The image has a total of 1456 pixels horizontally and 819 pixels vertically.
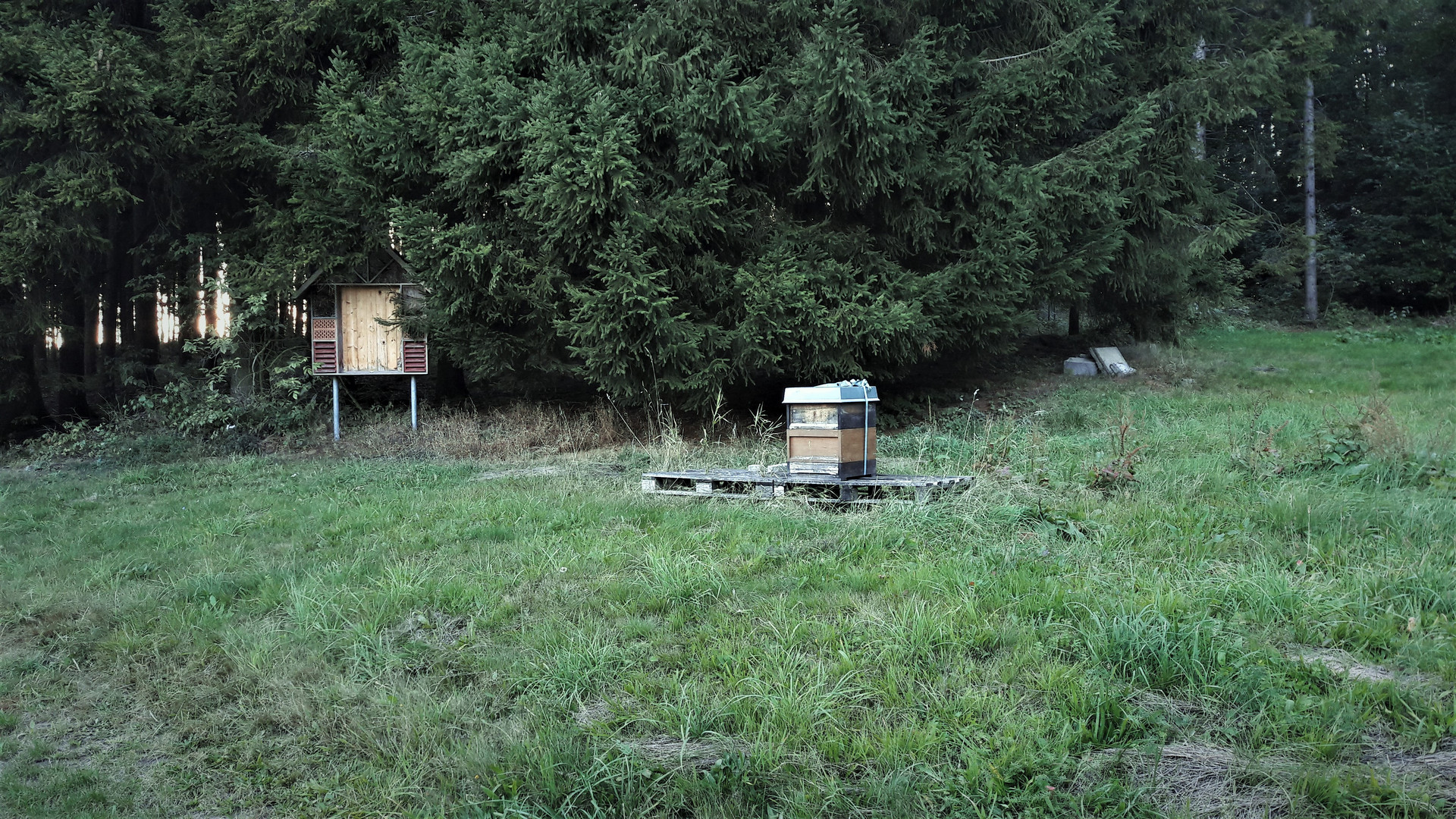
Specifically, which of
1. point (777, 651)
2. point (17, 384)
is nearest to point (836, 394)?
point (777, 651)

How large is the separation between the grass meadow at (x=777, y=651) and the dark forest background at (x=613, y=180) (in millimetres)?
4286

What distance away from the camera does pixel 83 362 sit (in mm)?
17109

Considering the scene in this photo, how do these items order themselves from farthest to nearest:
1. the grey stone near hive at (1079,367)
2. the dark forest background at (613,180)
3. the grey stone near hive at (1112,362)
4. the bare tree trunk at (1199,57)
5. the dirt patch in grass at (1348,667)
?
the bare tree trunk at (1199,57)
the grey stone near hive at (1079,367)
the grey stone near hive at (1112,362)
the dark forest background at (613,180)
the dirt patch in grass at (1348,667)

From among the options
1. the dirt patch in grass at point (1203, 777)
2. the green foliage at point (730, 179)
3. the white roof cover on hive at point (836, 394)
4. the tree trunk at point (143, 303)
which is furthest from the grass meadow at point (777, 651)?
the tree trunk at point (143, 303)

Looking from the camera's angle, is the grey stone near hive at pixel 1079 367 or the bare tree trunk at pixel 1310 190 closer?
the grey stone near hive at pixel 1079 367

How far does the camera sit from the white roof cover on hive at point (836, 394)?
263 inches

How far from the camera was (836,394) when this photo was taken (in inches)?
263

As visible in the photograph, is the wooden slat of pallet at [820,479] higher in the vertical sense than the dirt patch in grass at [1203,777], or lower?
higher

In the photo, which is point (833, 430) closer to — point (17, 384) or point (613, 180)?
point (613, 180)

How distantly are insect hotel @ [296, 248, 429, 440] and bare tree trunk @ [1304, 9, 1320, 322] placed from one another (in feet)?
68.0

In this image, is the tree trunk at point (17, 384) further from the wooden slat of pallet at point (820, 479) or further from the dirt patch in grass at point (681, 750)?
the dirt patch in grass at point (681, 750)

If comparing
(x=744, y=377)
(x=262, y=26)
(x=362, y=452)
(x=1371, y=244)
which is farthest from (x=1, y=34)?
(x=1371, y=244)

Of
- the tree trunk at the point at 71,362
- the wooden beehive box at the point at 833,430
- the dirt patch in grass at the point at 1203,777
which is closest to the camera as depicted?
the dirt patch in grass at the point at 1203,777

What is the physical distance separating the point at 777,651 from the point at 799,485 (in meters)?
3.05
